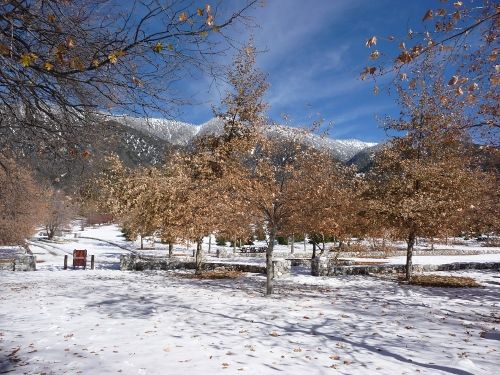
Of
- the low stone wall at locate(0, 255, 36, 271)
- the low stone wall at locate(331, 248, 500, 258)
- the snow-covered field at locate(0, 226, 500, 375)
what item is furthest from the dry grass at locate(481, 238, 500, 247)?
the low stone wall at locate(0, 255, 36, 271)

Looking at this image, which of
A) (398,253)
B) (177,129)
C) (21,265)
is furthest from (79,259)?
(398,253)

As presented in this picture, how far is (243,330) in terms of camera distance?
8.20 meters

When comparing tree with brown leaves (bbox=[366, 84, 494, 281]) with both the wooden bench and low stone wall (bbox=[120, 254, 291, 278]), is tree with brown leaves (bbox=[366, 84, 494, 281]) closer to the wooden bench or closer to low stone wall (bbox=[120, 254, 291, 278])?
low stone wall (bbox=[120, 254, 291, 278])

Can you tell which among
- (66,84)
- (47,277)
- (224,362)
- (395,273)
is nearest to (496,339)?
(224,362)

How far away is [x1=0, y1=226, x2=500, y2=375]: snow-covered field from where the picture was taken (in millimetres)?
6102

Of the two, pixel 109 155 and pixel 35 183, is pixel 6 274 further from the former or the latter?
pixel 35 183

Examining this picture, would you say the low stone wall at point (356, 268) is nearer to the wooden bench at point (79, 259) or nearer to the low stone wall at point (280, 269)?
the low stone wall at point (280, 269)

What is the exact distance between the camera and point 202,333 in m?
7.93

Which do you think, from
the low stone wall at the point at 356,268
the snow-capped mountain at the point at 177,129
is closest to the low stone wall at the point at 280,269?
the low stone wall at the point at 356,268

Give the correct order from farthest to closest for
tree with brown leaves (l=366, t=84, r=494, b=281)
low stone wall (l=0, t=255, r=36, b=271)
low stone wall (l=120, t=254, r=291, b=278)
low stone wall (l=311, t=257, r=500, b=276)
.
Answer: low stone wall (l=120, t=254, r=291, b=278), low stone wall (l=0, t=255, r=36, b=271), low stone wall (l=311, t=257, r=500, b=276), tree with brown leaves (l=366, t=84, r=494, b=281)

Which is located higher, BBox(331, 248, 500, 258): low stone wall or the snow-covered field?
the snow-covered field

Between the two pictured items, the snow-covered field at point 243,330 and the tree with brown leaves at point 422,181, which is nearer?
the snow-covered field at point 243,330

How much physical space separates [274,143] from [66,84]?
1010cm

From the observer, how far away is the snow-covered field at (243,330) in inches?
240
